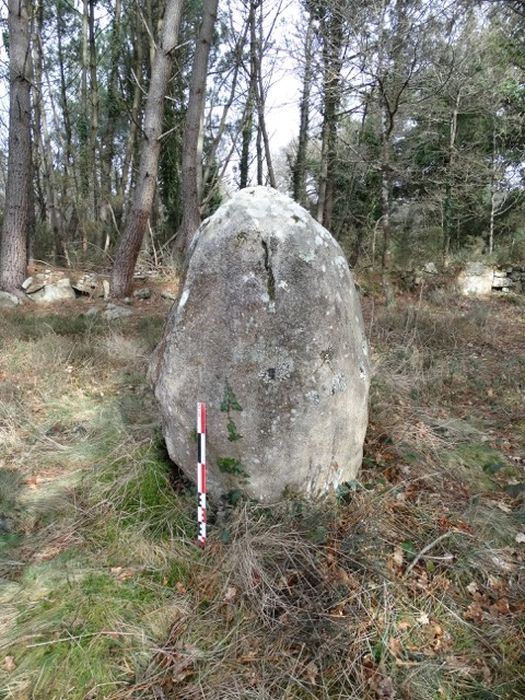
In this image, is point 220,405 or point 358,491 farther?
point 358,491

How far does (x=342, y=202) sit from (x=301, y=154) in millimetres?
1946

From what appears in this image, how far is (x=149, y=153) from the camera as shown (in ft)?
26.7

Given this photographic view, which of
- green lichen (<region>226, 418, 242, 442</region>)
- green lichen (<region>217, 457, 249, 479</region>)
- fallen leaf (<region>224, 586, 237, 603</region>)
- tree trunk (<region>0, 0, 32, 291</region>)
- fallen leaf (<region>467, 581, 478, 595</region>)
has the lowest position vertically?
fallen leaf (<region>467, 581, 478, 595</region>)

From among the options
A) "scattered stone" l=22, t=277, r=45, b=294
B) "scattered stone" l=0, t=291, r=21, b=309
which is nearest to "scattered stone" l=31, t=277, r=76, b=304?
"scattered stone" l=22, t=277, r=45, b=294

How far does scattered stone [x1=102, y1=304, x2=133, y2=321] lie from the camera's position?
24.1 ft

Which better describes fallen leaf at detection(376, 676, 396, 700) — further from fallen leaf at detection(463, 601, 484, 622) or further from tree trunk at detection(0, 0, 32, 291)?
tree trunk at detection(0, 0, 32, 291)

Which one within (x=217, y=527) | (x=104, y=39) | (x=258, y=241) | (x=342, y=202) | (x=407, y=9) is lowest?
(x=217, y=527)

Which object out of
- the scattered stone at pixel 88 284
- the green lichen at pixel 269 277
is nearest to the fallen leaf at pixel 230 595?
the green lichen at pixel 269 277

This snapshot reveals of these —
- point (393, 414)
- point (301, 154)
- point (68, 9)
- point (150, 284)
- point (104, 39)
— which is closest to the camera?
point (393, 414)

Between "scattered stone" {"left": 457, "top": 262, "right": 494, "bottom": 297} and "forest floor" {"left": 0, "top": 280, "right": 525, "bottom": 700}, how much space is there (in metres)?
7.62

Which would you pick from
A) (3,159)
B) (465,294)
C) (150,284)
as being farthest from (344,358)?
(3,159)

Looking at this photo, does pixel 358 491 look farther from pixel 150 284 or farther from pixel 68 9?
pixel 68 9

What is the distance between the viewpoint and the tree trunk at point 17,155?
8156 mm

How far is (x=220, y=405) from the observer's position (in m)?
2.67
